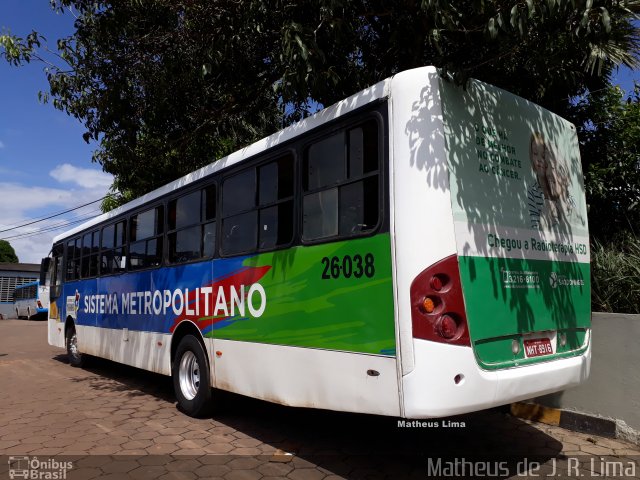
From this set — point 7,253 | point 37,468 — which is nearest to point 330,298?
point 37,468

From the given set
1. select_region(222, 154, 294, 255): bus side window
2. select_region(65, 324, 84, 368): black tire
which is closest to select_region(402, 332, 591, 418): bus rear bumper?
select_region(222, 154, 294, 255): bus side window

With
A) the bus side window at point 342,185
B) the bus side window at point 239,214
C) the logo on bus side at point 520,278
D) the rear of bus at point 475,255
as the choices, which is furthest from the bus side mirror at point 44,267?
the logo on bus side at point 520,278

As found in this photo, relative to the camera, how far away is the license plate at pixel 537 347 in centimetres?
387

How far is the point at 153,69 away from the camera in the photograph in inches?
334

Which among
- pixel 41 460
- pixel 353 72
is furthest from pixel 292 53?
pixel 41 460

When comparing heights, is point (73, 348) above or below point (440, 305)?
below

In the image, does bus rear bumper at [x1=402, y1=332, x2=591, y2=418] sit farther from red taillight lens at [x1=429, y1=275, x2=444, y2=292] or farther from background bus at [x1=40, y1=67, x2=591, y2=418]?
red taillight lens at [x1=429, y1=275, x2=444, y2=292]

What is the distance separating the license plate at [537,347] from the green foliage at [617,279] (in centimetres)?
201

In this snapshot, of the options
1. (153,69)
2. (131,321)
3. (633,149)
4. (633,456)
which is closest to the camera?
(633,456)

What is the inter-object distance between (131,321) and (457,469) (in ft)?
17.2

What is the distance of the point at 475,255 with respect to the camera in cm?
361

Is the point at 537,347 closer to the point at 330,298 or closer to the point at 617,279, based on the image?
the point at 330,298

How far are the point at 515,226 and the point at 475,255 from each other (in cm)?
61

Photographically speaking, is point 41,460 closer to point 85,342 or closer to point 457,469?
point 457,469
